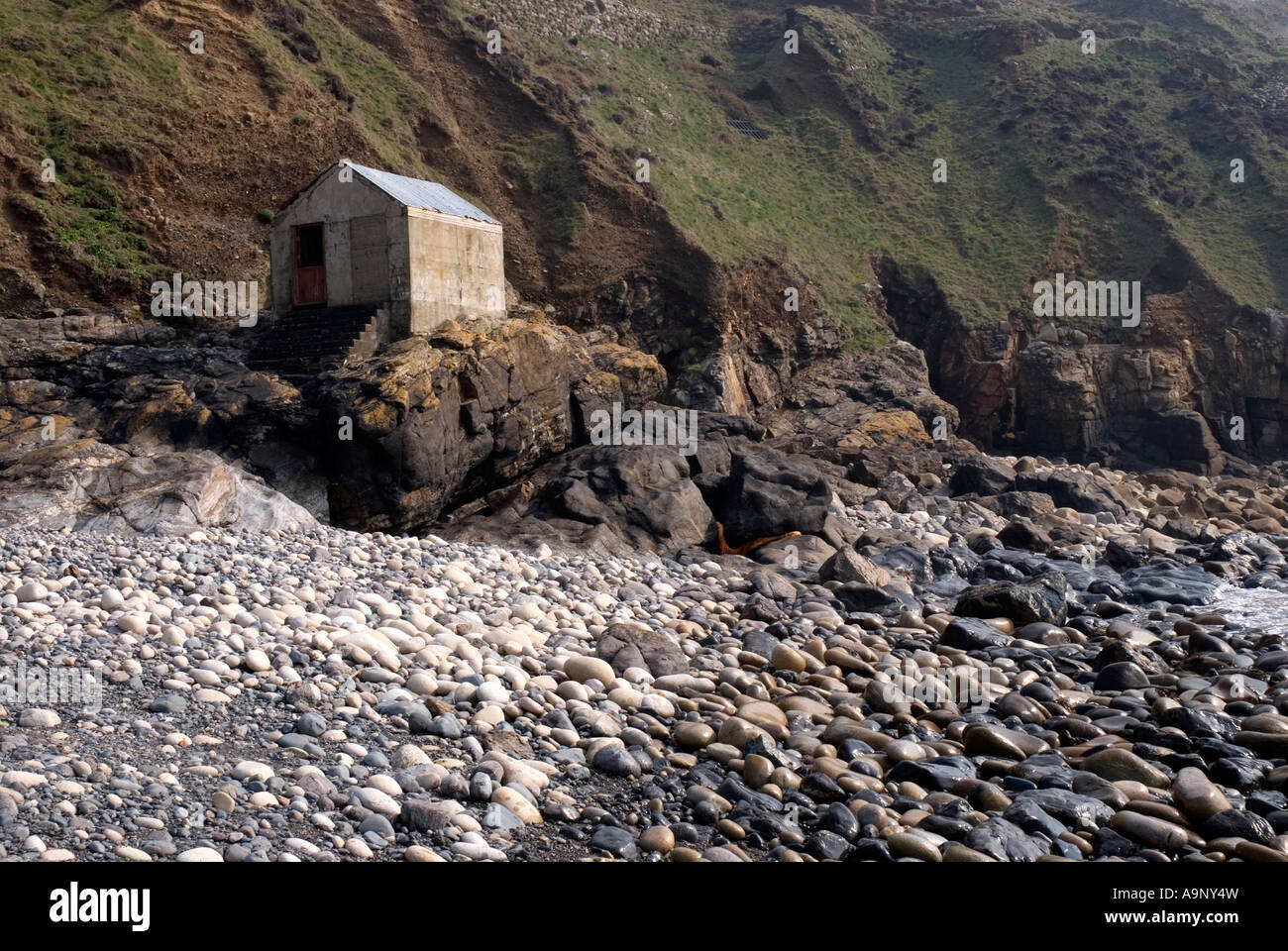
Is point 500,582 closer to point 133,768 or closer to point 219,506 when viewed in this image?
point 219,506

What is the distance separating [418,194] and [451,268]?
166 centimetres

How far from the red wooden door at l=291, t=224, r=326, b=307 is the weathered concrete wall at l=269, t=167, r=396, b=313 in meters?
0.14

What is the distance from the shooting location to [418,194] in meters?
19.6

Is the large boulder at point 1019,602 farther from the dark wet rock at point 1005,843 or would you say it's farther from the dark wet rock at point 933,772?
the dark wet rock at point 1005,843

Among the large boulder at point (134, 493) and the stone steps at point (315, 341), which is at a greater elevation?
the stone steps at point (315, 341)

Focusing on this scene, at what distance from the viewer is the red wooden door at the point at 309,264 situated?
1964cm

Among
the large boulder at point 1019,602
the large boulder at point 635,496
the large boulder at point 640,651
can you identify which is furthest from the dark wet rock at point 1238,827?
the large boulder at point 635,496

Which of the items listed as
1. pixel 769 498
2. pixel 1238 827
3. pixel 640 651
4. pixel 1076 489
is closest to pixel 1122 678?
pixel 1238 827

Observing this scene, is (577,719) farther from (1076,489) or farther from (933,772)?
(1076,489)

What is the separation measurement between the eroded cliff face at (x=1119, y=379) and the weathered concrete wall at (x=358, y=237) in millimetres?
23855

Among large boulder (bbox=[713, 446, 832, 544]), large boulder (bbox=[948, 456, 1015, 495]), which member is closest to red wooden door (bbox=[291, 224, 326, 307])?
large boulder (bbox=[713, 446, 832, 544])

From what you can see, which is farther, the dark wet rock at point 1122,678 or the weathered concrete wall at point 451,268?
the weathered concrete wall at point 451,268

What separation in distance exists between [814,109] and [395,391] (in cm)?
3872

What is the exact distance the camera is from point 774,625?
12.8m
